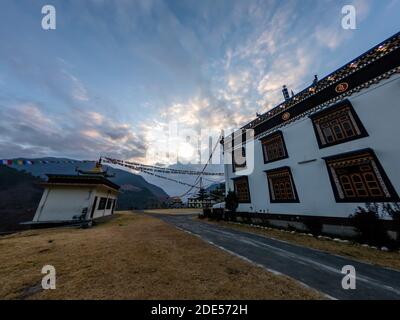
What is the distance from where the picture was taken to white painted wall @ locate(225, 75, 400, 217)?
25.0 feet

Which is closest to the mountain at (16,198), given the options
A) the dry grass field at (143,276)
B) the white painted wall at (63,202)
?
the white painted wall at (63,202)

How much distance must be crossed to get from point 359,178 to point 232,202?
32.2 ft

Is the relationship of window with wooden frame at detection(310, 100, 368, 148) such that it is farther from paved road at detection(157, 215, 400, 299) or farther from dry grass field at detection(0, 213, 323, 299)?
dry grass field at detection(0, 213, 323, 299)

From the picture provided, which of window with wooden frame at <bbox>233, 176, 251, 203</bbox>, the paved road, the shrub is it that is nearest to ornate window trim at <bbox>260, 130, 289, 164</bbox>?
window with wooden frame at <bbox>233, 176, 251, 203</bbox>

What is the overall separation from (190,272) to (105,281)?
6.51ft

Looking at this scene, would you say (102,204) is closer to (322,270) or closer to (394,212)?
(322,270)

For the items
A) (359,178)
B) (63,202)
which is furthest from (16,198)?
(359,178)

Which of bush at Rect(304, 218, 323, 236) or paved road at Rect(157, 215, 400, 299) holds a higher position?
bush at Rect(304, 218, 323, 236)

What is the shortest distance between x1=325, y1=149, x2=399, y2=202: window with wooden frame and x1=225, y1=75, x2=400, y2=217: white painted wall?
250 mm

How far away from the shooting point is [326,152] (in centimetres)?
998

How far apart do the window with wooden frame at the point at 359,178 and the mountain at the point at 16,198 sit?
38.1 metres
